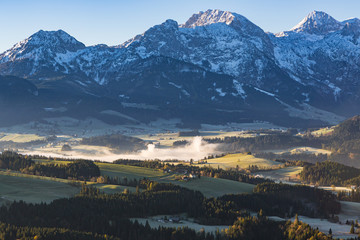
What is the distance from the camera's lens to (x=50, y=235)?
91375 mm

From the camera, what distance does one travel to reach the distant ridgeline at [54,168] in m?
180

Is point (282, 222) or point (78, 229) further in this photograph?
point (282, 222)

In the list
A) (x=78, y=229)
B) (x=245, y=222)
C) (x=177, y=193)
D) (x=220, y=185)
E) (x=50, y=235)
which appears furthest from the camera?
(x=220, y=185)

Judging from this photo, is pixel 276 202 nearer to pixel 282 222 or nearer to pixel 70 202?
pixel 282 222

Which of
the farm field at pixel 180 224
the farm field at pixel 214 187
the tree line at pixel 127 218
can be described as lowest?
the farm field at pixel 180 224

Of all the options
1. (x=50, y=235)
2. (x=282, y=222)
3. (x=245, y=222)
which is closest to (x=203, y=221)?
(x=245, y=222)

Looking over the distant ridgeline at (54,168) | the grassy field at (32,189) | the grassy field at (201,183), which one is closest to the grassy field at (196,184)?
the grassy field at (201,183)

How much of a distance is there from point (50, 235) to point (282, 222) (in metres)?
56.4

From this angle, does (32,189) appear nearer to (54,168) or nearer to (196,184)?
(54,168)

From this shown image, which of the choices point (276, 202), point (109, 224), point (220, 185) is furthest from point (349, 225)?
point (109, 224)

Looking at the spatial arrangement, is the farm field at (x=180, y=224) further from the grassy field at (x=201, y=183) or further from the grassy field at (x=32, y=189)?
the grassy field at (x=201, y=183)

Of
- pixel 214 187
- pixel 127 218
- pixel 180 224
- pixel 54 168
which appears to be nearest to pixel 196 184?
pixel 214 187

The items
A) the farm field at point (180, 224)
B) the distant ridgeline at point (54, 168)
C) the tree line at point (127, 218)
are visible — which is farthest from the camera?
the distant ridgeline at point (54, 168)

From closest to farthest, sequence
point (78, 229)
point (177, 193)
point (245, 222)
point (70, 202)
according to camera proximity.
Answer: point (78, 229), point (245, 222), point (70, 202), point (177, 193)
